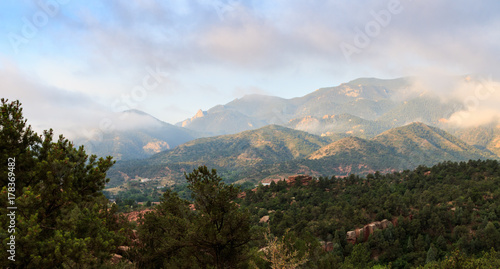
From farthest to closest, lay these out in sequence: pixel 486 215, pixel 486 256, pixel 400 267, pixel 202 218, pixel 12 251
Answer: pixel 486 215 < pixel 400 267 < pixel 486 256 < pixel 202 218 < pixel 12 251

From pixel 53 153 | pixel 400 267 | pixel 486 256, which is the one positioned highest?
pixel 53 153

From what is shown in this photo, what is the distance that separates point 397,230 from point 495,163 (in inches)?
2156

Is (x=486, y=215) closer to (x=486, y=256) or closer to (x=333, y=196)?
(x=486, y=256)

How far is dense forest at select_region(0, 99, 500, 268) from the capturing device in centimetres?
1201

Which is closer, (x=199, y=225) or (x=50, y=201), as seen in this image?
(x=50, y=201)

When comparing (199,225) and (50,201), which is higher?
(50,201)

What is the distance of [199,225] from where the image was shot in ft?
57.9

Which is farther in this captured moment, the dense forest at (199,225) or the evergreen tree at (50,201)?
the dense forest at (199,225)

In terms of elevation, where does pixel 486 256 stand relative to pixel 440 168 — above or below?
below

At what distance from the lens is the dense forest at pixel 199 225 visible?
39.4 feet

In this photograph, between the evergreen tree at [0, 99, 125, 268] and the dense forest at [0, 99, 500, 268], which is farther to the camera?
the dense forest at [0, 99, 500, 268]

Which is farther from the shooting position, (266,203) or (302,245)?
(266,203)

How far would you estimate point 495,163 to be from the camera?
7881 cm

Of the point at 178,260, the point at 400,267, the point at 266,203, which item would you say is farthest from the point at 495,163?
the point at 178,260
